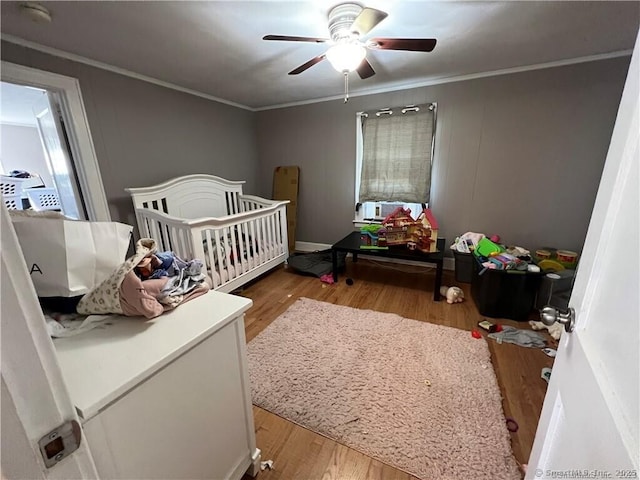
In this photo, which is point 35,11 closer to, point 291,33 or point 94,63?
point 94,63

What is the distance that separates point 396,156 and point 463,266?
146cm

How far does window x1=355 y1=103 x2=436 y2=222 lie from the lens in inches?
120

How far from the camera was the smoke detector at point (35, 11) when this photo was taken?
1.44 m

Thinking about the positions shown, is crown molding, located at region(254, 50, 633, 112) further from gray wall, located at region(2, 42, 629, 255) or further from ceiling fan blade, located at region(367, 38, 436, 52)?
ceiling fan blade, located at region(367, 38, 436, 52)

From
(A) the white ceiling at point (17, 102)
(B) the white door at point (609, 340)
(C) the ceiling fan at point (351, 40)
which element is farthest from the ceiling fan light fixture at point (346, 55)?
(A) the white ceiling at point (17, 102)

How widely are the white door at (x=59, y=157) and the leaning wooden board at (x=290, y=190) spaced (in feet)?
7.46

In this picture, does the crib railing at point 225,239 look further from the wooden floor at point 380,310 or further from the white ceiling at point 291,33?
the white ceiling at point 291,33

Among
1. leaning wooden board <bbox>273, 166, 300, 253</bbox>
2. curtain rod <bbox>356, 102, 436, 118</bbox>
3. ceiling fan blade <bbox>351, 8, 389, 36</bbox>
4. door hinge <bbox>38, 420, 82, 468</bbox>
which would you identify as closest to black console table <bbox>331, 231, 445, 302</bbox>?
leaning wooden board <bbox>273, 166, 300, 253</bbox>

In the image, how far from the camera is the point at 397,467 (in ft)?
3.90

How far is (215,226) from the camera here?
2.34 m

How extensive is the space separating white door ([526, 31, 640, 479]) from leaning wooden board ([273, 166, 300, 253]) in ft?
11.4

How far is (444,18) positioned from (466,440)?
238cm

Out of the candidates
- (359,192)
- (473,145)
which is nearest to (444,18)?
(473,145)

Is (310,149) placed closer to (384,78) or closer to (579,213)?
(384,78)
